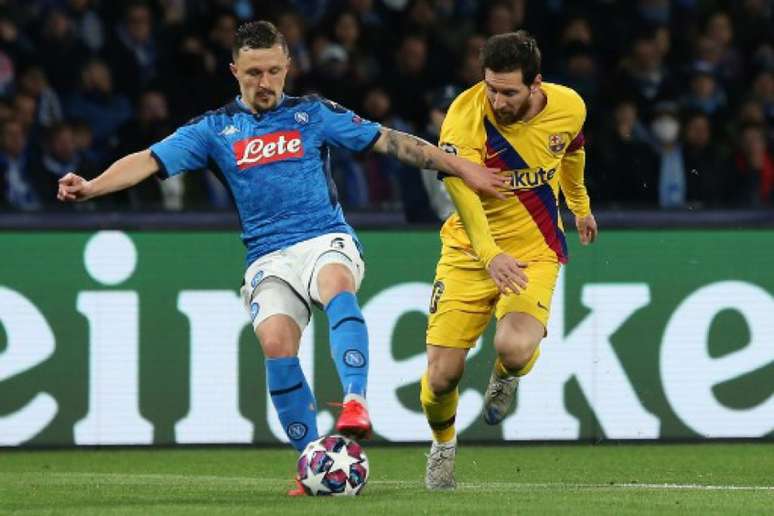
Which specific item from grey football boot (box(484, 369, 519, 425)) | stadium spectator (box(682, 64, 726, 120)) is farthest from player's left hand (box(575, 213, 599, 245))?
stadium spectator (box(682, 64, 726, 120))

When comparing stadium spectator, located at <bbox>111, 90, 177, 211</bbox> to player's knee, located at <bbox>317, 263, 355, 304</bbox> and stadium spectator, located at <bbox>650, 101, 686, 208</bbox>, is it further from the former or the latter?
player's knee, located at <bbox>317, 263, 355, 304</bbox>

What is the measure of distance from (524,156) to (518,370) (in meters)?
1.03

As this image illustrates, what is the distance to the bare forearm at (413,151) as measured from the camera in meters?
9.28

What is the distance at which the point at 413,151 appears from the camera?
30.6 feet

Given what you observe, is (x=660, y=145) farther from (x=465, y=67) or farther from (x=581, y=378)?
(x=581, y=378)

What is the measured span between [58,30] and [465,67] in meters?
3.15

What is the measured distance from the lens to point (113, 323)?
13.1 meters

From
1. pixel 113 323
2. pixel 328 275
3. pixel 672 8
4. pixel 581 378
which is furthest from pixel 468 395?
pixel 672 8

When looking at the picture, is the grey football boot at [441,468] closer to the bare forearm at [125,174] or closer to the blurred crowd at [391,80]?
the bare forearm at [125,174]

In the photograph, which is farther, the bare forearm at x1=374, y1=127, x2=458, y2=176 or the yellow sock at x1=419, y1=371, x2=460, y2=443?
the yellow sock at x1=419, y1=371, x2=460, y2=443

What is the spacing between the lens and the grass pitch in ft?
28.1

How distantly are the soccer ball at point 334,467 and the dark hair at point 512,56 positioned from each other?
1.84 meters

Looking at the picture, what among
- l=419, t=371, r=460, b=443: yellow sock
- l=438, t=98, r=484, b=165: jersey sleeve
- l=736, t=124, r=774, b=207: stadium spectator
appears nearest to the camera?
l=438, t=98, r=484, b=165: jersey sleeve

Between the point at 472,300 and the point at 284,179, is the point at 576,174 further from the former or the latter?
the point at 284,179
